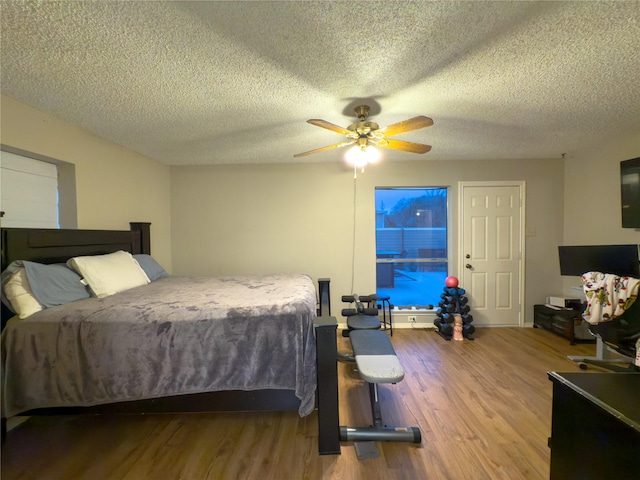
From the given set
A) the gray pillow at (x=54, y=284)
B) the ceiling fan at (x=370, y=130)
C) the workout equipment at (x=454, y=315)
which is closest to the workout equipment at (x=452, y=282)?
the workout equipment at (x=454, y=315)

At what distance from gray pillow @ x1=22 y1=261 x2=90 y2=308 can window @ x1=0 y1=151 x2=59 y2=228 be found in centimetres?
57

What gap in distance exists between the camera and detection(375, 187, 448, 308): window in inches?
153

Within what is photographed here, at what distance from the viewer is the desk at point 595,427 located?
0.83m

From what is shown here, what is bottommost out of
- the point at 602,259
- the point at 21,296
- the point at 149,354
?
the point at 149,354

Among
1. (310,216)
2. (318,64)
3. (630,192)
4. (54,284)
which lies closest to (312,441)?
(54,284)

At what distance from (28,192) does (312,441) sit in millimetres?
2951

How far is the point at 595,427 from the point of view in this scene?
0.92 m

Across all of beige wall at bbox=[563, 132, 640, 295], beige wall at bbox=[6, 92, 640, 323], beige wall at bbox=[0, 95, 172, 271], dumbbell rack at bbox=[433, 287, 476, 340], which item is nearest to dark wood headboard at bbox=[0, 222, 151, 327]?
beige wall at bbox=[0, 95, 172, 271]

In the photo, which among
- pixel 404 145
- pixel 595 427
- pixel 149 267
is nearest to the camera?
pixel 595 427

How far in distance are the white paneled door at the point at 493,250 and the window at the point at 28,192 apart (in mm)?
4593

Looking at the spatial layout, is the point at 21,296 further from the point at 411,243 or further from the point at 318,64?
the point at 411,243

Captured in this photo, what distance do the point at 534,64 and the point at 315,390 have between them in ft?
7.93

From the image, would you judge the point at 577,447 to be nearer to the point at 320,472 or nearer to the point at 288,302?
the point at 320,472

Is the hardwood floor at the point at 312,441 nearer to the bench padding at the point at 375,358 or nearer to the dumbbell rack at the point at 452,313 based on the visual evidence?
the bench padding at the point at 375,358
